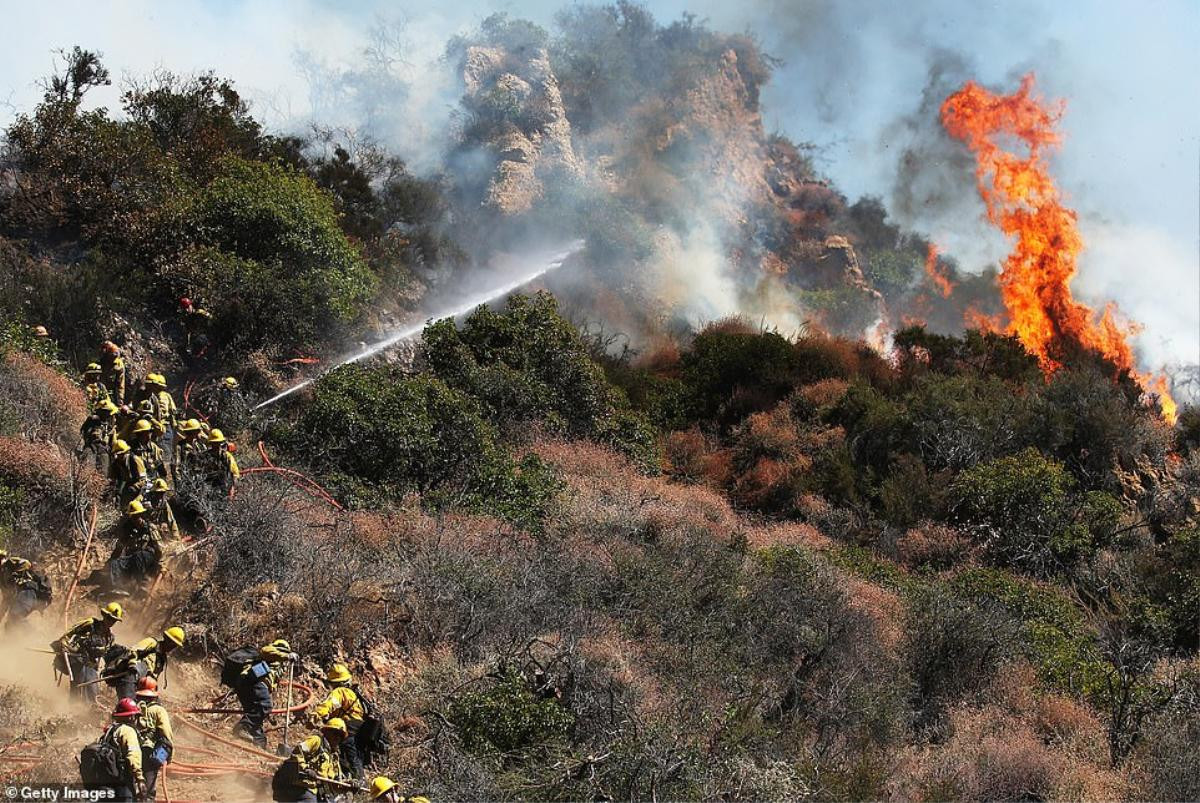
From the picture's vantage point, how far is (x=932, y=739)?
630 inches

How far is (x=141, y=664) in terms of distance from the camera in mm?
11469

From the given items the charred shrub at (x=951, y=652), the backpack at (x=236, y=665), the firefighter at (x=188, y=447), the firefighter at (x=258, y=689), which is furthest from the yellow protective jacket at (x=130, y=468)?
the charred shrub at (x=951, y=652)

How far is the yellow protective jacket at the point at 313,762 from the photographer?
32.1 ft

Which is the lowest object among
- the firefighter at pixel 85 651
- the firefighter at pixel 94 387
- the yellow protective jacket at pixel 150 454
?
the firefighter at pixel 85 651

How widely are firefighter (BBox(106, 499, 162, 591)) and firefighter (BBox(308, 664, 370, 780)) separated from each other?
3347 mm

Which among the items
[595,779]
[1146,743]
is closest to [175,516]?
[595,779]

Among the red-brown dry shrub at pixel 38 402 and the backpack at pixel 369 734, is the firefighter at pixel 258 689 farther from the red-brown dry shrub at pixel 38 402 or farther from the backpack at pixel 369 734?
the red-brown dry shrub at pixel 38 402

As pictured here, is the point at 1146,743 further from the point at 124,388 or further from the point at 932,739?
the point at 124,388

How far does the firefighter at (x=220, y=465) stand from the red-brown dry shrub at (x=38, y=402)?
3.19 meters

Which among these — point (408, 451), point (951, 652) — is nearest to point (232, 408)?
point (408, 451)

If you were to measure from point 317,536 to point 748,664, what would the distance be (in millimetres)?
6042

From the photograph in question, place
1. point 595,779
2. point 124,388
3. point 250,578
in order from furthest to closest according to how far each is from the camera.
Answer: point 124,388, point 250,578, point 595,779

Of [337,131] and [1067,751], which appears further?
[337,131]

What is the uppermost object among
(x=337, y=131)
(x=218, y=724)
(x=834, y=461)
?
(x=337, y=131)
